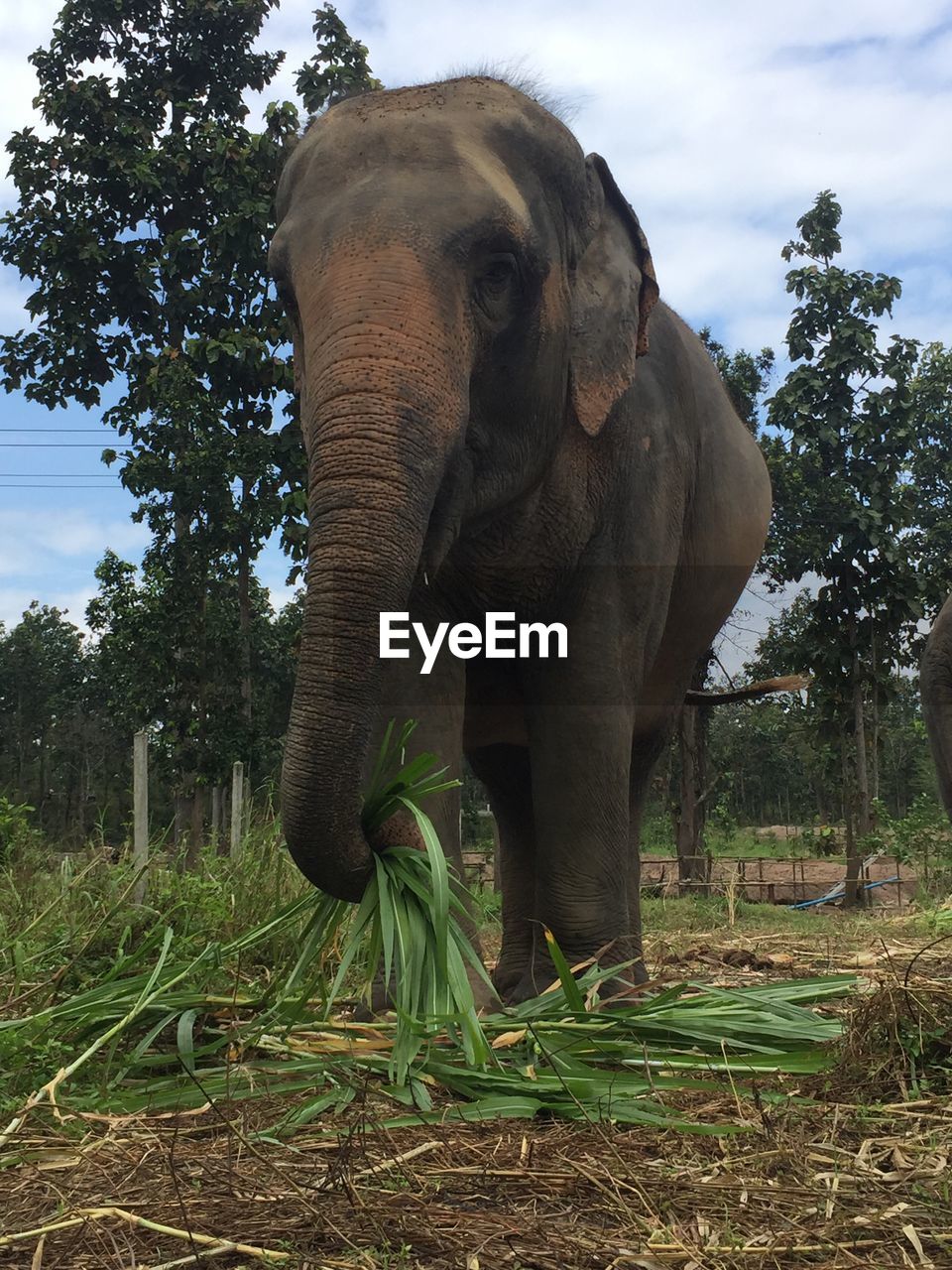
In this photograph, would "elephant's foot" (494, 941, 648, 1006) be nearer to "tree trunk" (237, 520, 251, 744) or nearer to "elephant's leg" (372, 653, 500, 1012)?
"elephant's leg" (372, 653, 500, 1012)

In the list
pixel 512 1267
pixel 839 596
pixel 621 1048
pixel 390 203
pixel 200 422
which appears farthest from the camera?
pixel 839 596

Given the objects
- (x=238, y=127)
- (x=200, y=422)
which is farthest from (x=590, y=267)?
(x=238, y=127)

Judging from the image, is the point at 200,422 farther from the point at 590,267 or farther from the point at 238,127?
the point at 590,267

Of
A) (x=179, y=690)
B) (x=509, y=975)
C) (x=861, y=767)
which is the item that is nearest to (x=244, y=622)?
(x=179, y=690)

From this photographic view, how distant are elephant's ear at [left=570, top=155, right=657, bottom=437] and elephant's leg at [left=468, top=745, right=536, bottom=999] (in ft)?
5.13

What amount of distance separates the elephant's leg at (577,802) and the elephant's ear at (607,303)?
0.72m

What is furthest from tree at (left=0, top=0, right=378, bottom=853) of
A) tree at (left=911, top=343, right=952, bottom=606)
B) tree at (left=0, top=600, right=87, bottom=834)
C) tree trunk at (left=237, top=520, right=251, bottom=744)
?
tree at (left=0, top=600, right=87, bottom=834)

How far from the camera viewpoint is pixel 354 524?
285 centimetres

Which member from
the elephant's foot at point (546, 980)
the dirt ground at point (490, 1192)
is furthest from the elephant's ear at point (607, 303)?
the dirt ground at point (490, 1192)

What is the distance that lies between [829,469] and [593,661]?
10.9m

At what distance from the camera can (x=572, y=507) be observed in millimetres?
3861

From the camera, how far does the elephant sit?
2869 mm

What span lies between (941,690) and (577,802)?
11.0 feet

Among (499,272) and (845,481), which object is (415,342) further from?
(845,481)
